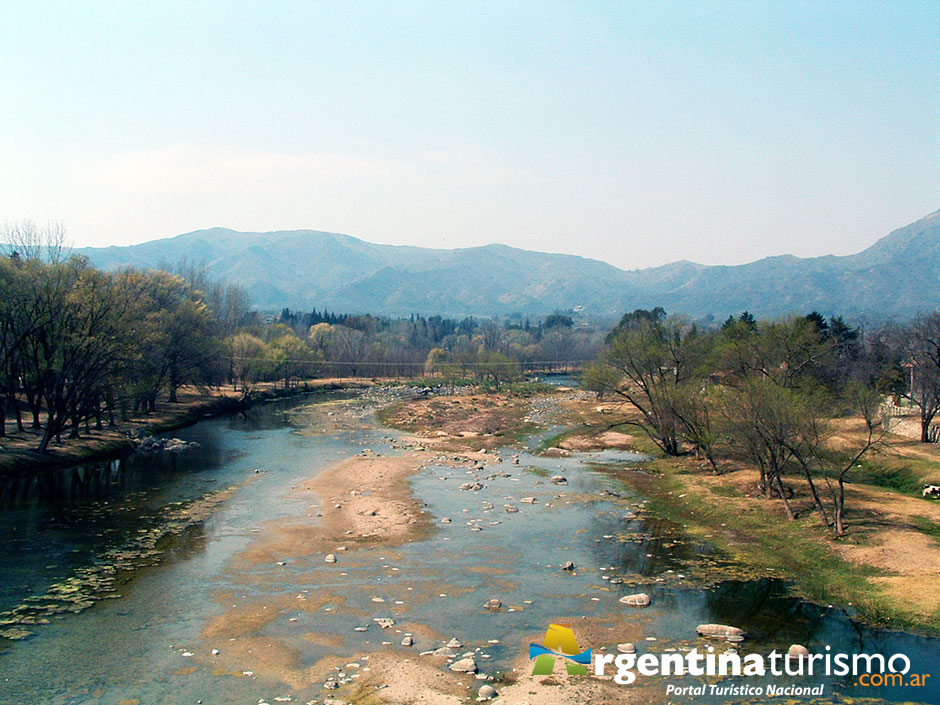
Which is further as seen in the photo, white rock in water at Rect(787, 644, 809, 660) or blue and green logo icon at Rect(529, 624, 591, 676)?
white rock in water at Rect(787, 644, 809, 660)

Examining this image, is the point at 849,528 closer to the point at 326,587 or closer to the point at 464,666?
the point at 464,666

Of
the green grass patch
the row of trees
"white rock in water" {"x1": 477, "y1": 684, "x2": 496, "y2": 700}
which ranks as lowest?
the green grass patch

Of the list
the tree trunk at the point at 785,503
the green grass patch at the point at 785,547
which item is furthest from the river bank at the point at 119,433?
the tree trunk at the point at 785,503

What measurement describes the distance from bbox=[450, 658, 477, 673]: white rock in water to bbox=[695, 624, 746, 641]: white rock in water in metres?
7.15

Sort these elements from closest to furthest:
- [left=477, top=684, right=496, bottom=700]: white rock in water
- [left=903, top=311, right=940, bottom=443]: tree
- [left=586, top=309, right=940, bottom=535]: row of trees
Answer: [left=477, top=684, right=496, bottom=700]: white rock in water, [left=586, top=309, right=940, bottom=535]: row of trees, [left=903, top=311, right=940, bottom=443]: tree

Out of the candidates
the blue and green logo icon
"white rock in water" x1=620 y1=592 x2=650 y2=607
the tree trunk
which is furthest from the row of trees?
the blue and green logo icon

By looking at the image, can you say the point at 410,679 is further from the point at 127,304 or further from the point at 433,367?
the point at 433,367

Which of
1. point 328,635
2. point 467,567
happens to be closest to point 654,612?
point 467,567

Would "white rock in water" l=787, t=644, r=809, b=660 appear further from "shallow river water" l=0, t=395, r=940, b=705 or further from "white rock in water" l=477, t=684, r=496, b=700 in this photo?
"white rock in water" l=477, t=684, r=496, b=700

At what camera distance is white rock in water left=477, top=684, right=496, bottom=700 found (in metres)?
16.8

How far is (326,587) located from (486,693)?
371 inches

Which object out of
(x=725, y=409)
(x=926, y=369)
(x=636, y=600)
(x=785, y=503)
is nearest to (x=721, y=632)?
(x=636, y=600)

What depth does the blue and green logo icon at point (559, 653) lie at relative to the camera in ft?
60.4

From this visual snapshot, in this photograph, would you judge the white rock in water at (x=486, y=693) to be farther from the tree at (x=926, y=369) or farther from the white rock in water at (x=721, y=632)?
the tree at (x=926, y=369)
